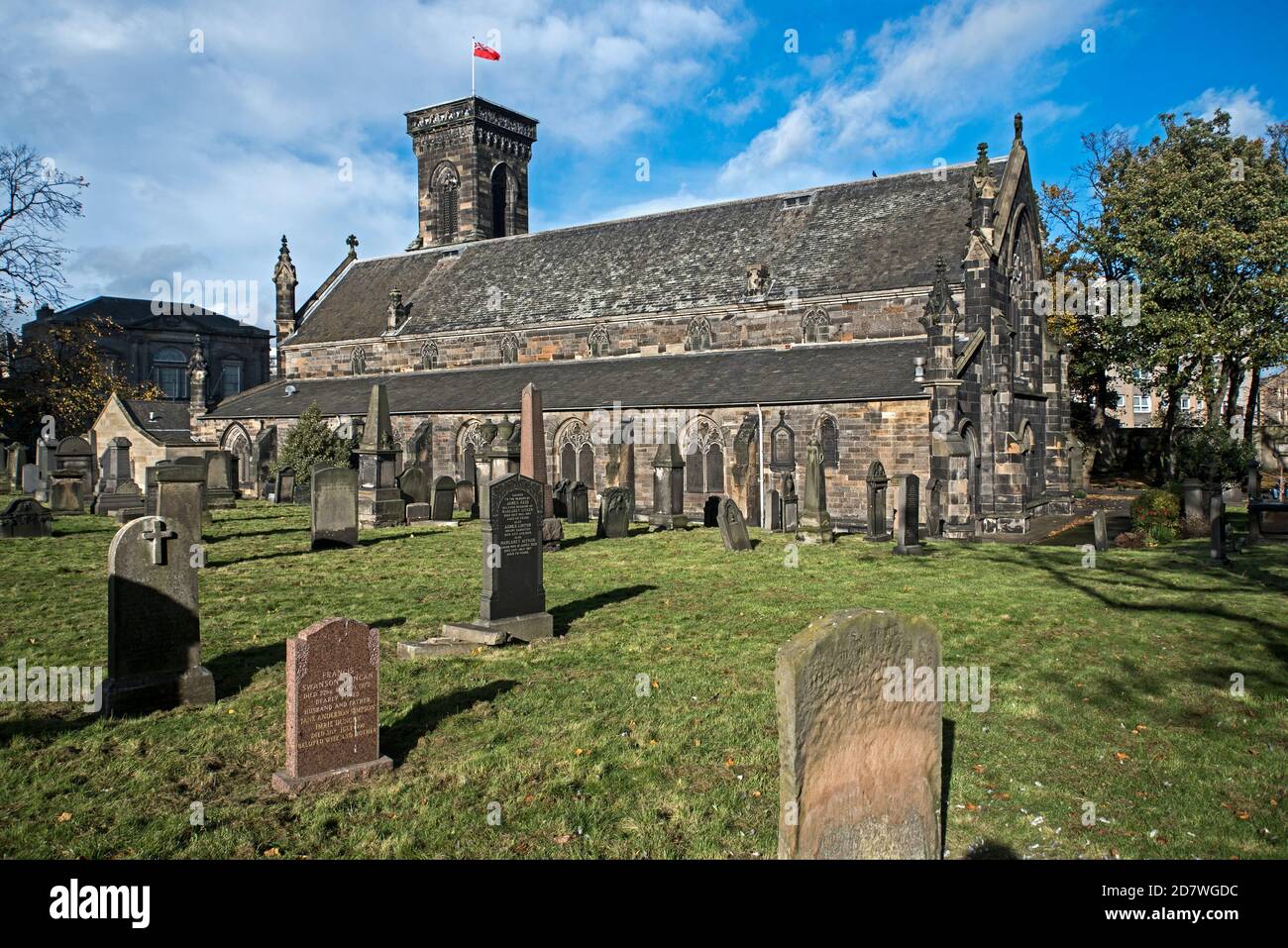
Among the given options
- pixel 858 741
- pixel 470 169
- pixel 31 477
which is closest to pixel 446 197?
pixel 470 169

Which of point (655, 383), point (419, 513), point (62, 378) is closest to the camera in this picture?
point (419, 513)

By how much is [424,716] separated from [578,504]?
684 inches

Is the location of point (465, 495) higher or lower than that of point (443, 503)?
higher

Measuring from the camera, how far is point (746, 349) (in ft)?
107

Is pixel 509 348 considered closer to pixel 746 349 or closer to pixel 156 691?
pixel 746 349

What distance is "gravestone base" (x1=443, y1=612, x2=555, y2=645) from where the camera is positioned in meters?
10.1

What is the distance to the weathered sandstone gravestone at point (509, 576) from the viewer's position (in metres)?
10.2

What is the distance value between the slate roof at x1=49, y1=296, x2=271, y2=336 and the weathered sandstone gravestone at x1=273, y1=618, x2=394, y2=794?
65943 millimetres

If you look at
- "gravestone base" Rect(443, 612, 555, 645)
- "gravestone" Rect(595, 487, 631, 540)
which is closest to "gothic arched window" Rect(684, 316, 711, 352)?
"gravestone" Rect(595, 487, 631, 540)

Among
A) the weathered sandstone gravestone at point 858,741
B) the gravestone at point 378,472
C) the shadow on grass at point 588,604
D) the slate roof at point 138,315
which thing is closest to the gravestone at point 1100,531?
the shadow on grass at point 588,604

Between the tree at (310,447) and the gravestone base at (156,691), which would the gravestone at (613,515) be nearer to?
the gravestone base at (156,691)

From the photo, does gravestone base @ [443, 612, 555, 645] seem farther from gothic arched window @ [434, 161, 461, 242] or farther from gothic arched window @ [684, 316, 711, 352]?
gothic arched window @ [434, 161, 461, 242]
